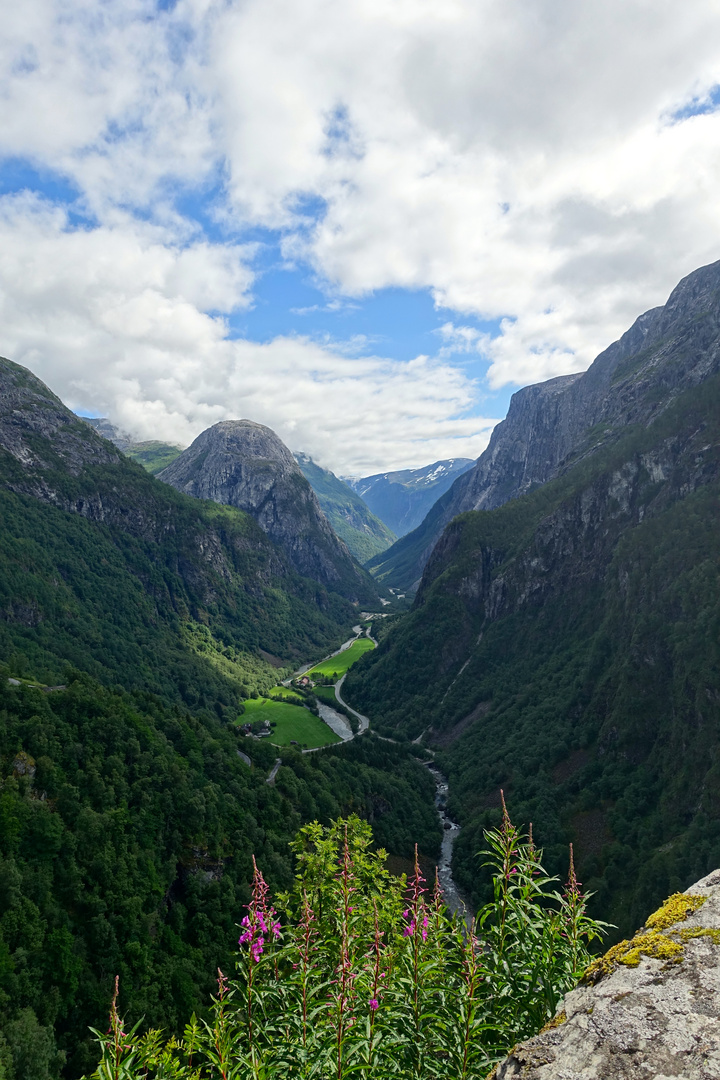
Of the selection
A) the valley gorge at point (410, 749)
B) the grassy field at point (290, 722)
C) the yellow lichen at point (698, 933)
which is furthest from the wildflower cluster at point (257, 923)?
the grassy field at point (290, 722)

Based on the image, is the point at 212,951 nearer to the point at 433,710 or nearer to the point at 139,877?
the point at 139,877

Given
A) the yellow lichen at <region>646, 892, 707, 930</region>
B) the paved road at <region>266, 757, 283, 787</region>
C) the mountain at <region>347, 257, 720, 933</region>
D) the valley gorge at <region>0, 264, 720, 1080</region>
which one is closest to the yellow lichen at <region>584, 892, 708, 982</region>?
the yellow lichen at <region>646, 892, 707, 930</region>

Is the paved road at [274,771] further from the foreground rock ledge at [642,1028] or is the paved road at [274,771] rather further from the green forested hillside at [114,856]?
A: the foreground rock ledge at [642,1028]

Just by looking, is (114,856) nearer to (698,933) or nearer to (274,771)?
(274,771)

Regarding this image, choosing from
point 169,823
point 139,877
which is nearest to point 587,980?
point 139,877

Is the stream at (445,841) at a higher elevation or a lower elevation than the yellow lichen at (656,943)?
lower

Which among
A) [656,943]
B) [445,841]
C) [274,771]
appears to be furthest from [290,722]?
[656,943]
